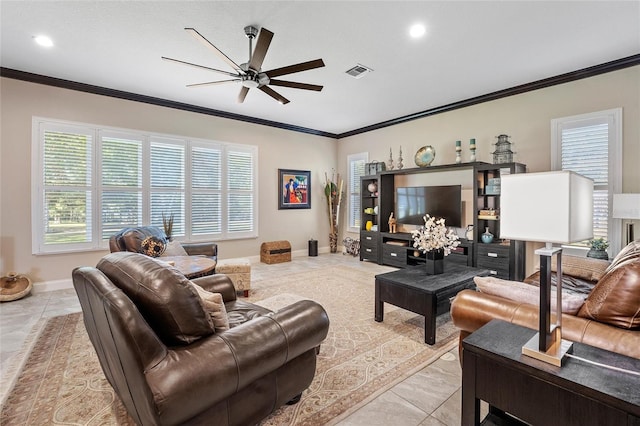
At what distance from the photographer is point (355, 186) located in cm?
730

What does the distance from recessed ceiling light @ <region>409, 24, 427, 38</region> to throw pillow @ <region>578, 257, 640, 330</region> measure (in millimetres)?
2642

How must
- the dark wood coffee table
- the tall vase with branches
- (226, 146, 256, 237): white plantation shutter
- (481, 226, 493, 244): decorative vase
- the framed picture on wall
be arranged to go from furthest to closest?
the tall vase with branches → the framed picture on wall → (226, 146, 256, 237): white plantation shutter → (481, 226, 493, 244): decorative vase → the dark wood coffee table

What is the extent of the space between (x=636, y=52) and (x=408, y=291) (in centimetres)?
389

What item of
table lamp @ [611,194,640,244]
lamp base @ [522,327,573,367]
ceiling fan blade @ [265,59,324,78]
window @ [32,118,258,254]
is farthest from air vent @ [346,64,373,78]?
lamp base @ [522,327,573,367]

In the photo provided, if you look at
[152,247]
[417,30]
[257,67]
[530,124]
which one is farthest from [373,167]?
[152,247]

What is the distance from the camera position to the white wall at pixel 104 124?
4.04 meters

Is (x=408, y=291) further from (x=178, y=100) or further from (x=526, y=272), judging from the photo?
(x=178, y=100)

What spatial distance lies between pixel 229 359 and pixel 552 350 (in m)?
1.35

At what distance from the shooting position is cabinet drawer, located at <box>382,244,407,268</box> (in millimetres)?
5574

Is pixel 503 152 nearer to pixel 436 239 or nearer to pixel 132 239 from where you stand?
pixel 436 239

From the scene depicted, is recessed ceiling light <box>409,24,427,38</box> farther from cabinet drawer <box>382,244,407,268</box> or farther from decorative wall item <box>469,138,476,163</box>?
cabinet drawer <box>382,244,407,268</box>

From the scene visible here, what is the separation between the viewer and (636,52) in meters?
3.46

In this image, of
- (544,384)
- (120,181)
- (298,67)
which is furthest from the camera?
(120,181)

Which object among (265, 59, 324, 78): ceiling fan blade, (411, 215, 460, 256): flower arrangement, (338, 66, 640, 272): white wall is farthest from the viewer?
(338, 66, 640, 272): white wall
